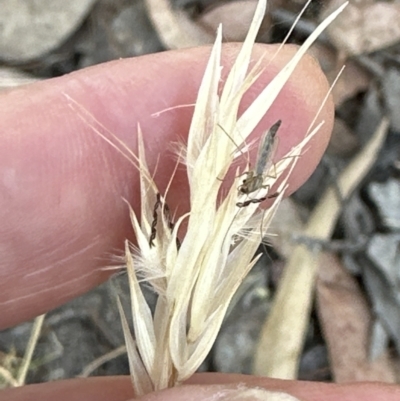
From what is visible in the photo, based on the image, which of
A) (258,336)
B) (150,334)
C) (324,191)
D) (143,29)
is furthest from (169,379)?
(143,29)

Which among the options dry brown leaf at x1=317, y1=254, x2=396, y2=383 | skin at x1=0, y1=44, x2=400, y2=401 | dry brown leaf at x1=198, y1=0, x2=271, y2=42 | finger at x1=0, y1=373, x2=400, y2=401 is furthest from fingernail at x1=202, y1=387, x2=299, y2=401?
dry brown leaf at x1=198, y1=0, x2=271, y2=42

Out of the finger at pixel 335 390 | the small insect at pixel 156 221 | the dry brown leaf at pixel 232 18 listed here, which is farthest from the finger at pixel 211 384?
the dry brown leaf at pixel 232 18

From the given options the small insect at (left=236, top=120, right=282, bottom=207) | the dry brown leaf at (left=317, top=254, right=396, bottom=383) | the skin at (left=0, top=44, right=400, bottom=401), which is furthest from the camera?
the dry brown leaf at (left=317, top=254, right=396, bottom=383)

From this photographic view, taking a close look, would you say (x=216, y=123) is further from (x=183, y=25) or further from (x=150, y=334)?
(x=183, y=25)

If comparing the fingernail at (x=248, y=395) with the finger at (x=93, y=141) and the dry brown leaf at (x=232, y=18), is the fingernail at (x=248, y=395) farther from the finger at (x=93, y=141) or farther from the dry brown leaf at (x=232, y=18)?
the dry brown leaf at (x=232, y=18)

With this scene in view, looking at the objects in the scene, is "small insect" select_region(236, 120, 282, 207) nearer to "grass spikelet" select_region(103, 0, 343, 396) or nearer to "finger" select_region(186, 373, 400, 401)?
"grass spikelet" select_region(103, 0, 343, 396)

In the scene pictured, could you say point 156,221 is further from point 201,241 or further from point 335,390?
point 335,390
